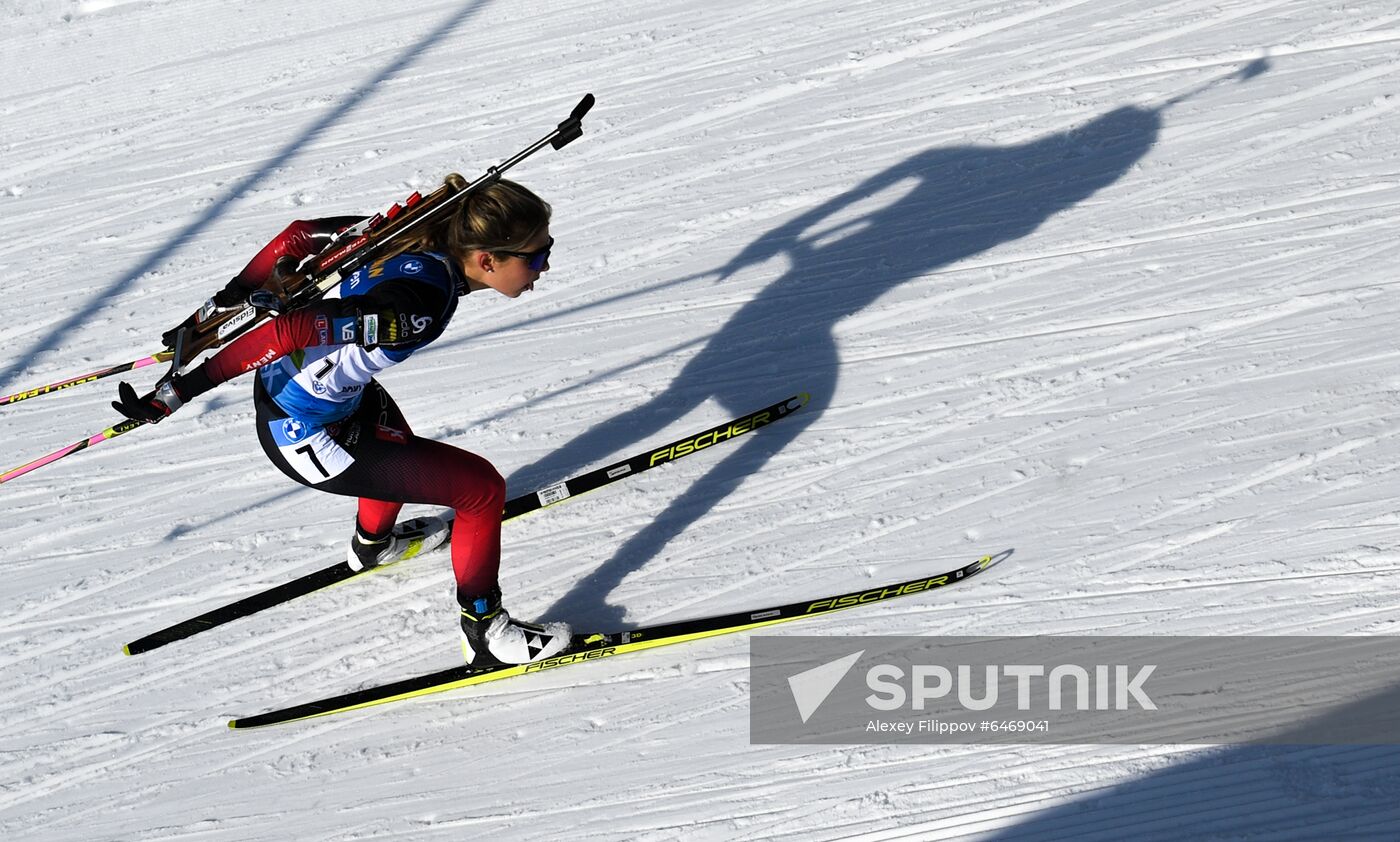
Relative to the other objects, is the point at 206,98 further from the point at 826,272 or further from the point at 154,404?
the point at 154,404

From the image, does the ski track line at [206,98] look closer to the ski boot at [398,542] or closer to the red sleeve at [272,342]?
the ski boot at [398,542]

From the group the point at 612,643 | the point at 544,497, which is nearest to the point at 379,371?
the point at 544,497

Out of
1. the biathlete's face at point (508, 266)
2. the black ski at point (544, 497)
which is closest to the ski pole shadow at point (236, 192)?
the black ski at point (544, 497)

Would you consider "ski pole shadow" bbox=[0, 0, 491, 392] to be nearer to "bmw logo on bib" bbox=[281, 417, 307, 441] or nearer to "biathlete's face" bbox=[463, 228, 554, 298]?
"bmw logo on bib" bbox=[281, 417, 307, 441]

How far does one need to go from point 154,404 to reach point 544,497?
159cm

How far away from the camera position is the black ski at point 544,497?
413cm

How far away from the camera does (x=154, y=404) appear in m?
3.03

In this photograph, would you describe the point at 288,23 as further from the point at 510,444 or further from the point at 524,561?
the point at 524,561

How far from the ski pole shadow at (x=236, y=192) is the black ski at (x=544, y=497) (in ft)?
6.05

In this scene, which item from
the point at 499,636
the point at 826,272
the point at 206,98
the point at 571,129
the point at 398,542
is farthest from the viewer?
the point at 206,98

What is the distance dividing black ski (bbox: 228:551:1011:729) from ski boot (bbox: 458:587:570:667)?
0.11ft

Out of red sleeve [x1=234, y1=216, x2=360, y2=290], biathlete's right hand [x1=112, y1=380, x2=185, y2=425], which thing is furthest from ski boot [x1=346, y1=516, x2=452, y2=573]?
biathlete's right hand [x1=112, y1=380, x2=185, y2=425]

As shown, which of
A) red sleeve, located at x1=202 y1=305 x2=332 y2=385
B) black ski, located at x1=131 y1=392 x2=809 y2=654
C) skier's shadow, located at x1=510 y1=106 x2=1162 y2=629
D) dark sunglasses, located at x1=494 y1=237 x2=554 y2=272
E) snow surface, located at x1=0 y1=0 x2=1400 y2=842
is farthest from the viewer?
skier's shadow, located at x1=510 y1=106 x2=1162 y2=629

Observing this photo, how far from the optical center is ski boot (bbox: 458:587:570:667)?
381cm
